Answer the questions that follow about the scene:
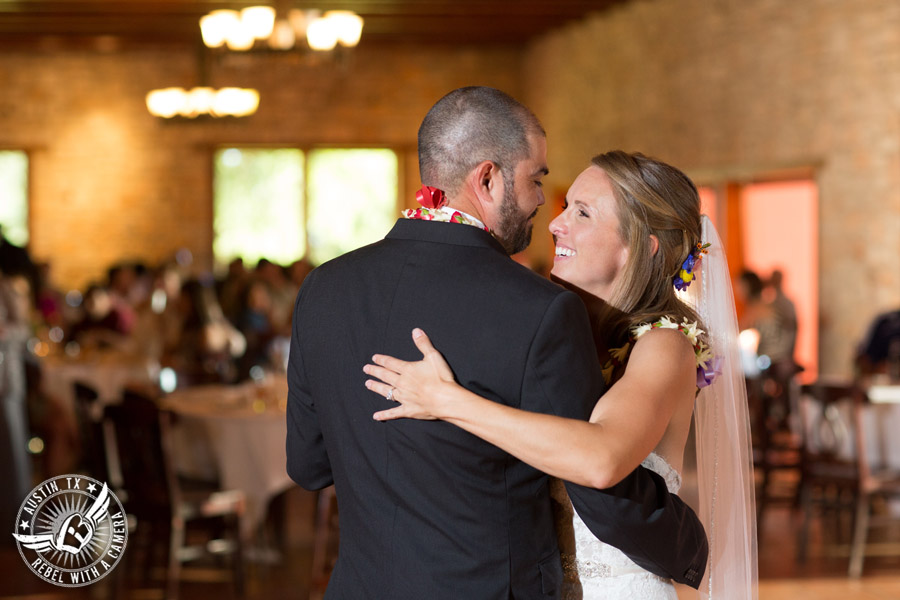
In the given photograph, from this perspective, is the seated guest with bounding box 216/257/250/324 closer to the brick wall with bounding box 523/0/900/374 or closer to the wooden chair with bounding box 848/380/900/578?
the brick wall with bounding box 523/0/900/374

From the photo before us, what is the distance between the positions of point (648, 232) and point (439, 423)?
652 millimetres

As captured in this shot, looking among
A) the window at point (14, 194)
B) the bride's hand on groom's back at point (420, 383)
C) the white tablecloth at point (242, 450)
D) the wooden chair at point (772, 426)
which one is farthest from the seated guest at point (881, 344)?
the window at point (14, 194)

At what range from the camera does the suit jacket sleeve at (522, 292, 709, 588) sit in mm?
1509

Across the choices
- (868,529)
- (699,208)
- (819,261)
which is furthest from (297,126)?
(699,208)

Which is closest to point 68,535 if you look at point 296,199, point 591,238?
point 591,238

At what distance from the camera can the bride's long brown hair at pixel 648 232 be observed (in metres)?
1.98

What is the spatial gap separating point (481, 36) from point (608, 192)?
13232 mm

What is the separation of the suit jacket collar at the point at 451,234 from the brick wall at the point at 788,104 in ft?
24.7

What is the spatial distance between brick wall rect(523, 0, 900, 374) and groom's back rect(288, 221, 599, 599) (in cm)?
755

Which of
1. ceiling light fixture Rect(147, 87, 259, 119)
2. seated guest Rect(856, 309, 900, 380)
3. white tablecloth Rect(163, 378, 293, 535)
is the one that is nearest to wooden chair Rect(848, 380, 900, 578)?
seated guest Rect(856, 309, 900, 380)

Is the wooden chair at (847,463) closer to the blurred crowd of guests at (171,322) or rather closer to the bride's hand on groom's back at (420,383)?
the blurred crowd of guests at (171,322)

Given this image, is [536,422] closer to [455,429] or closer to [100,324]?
[455,429]

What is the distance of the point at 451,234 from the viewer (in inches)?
63.9

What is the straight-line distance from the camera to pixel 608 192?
2.00 metres
